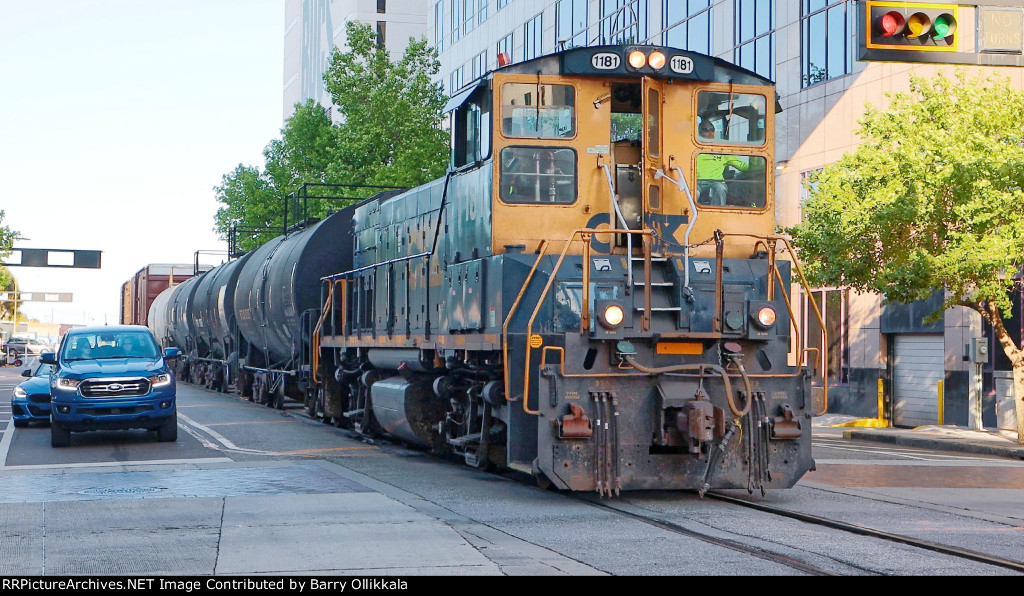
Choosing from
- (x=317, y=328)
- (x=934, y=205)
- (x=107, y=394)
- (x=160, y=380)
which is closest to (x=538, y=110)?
(x=160, y=380)

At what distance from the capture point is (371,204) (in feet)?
60.6

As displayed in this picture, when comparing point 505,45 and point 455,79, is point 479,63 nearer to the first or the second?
point 505,45

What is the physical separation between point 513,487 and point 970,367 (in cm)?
1663

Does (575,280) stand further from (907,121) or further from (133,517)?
(907,121)

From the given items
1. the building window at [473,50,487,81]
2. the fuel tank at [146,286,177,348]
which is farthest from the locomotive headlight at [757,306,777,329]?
the building window at [473,50,487,81]

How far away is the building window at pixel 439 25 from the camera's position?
62.7 metres

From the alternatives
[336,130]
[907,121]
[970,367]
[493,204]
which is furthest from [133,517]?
[336,130]

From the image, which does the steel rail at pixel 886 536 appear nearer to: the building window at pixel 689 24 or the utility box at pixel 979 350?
the utility box at pixel 979 350

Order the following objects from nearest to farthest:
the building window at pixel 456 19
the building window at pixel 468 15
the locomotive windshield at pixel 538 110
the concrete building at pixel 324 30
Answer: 1. the locomotive windshield at pixel 538 110
2. the building window at pixel 468 15
3. the building window at pixel 456 19
4. the concrete building at pixel 324 30

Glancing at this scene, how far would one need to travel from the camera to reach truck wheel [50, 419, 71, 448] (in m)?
17.5

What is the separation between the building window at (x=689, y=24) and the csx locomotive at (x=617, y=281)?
82.1 feet

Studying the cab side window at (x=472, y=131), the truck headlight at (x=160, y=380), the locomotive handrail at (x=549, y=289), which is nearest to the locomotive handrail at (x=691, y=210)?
the locomotive handrail at (x=549, y=289)

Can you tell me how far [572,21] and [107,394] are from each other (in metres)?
32.0
